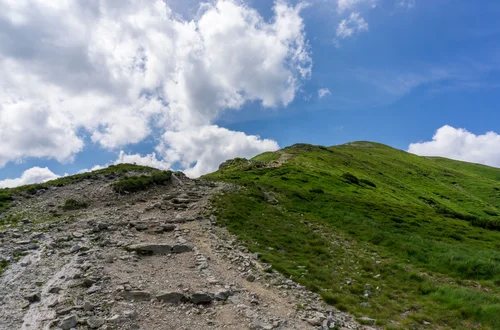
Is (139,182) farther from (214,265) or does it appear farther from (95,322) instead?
(95,322)

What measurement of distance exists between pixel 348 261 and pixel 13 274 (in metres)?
17.4

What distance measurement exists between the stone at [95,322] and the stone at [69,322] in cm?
38

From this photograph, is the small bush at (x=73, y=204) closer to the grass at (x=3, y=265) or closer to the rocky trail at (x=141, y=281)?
the rocky trail at (x=141, y=281)

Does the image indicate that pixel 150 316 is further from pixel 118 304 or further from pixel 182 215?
pixel 182 215

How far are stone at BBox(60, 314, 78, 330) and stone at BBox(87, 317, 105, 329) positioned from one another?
378mm

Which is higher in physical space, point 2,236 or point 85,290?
Answer: point 2,236

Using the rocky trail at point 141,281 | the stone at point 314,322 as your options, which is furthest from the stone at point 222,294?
the stone at point 314,322

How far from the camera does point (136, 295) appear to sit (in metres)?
10.8

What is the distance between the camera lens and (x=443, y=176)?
112 meters

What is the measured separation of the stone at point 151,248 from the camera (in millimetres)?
15477

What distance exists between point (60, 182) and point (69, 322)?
26227mm

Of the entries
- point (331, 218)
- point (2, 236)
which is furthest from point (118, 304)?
point (331, 218)

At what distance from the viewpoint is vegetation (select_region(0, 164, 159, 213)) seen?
2470 centimetres

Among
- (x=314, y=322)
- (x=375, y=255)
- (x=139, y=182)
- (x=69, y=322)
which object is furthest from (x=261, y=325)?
(x=139, y=182)
